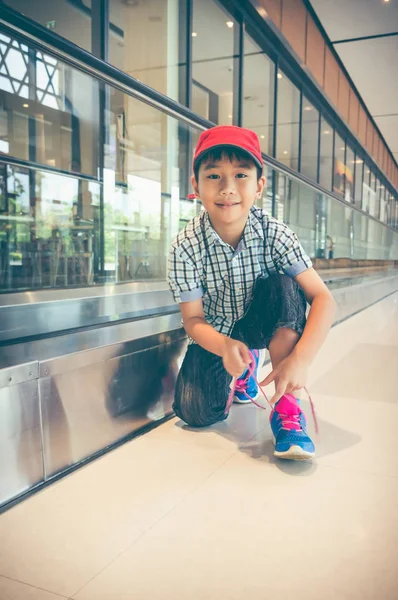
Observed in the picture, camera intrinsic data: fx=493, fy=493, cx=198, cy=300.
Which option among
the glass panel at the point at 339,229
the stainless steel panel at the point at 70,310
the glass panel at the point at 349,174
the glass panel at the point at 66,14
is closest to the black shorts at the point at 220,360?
the stainless steel panel at the point at 70,310

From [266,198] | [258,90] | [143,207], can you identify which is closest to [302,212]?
[266,198]

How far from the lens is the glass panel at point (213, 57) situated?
17.9 ft

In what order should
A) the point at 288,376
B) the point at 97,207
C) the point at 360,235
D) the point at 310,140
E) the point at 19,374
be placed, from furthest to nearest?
the point at 360,235 → the point at 310,140 → the point at 97,207 → the point at 288,376 → the point at 19,374

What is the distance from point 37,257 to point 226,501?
3685 millimetres

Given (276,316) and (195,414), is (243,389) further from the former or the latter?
(276,316)

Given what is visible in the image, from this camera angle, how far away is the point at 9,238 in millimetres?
4410

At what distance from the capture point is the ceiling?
5.95m

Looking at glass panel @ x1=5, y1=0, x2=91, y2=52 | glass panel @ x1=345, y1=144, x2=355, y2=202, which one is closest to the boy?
glass panel @ x1=5, y1=0, x2=91, y2=52

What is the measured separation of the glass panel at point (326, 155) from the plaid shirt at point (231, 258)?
6885 mm

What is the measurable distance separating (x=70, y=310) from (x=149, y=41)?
4.88 m

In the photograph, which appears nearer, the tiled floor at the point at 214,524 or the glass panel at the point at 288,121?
the tiled floor at the point at 214,524

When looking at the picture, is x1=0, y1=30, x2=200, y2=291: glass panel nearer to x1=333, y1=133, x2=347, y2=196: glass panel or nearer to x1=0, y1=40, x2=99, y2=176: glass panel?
x1=0, y1=40, x2=99, y2=176: glass panel

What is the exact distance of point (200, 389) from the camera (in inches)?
62.1

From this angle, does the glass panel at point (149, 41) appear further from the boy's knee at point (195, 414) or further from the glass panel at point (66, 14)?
the boy's knee at point (195, 414)
